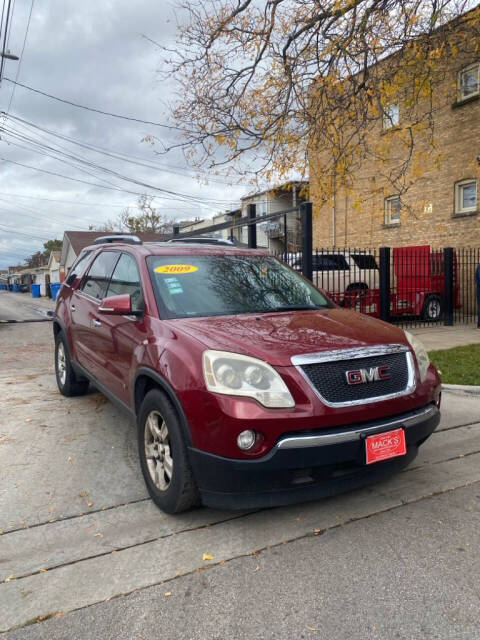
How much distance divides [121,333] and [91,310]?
104cm

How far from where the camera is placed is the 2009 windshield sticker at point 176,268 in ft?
12.5

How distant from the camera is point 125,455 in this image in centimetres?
418

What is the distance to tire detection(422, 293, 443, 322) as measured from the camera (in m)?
12.8

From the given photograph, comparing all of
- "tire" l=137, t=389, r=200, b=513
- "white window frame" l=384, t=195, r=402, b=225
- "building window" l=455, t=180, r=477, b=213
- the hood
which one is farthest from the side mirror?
"white window frame" l=384, t=195, r=402, b=225

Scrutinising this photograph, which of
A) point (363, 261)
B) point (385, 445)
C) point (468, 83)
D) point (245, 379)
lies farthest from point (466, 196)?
point (245, 379)

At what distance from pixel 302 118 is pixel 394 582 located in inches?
315

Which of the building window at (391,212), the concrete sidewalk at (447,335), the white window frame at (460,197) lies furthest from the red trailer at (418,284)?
the building window at (391,212)

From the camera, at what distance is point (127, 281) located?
162 inches

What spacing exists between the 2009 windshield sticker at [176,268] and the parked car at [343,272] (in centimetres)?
730

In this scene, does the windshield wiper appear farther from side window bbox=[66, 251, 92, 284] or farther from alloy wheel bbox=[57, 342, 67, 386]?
alloy wheel bbox=[57, 342, 67, 386]

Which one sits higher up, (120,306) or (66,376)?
(120,306)

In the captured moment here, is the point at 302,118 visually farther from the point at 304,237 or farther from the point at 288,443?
the point at 288,443

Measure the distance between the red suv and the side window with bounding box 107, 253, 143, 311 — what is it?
24mm

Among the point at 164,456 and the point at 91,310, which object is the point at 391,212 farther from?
the point at 164,456
